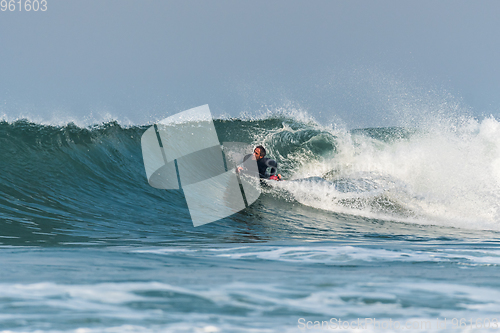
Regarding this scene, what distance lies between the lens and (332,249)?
4.77m

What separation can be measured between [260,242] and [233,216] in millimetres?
2219

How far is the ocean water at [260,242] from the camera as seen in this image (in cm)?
280

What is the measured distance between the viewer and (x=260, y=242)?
5289 mm

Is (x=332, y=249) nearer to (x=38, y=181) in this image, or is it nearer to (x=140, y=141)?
(x=38, y=181)

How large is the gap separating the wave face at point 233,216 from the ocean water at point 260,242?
4 centimetres

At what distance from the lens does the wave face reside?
6.07m

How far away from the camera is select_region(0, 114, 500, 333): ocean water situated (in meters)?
2.80

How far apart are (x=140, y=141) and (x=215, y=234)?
22.9ft

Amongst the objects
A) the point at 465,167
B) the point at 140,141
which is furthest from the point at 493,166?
the point at 140,141

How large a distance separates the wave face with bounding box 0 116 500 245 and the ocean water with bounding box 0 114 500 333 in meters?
0.04

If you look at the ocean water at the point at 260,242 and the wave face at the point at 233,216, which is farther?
the wave face at the point at 233,216

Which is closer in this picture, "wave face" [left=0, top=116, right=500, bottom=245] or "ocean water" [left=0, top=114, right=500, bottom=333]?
"ocean water" [left=0, top=114, right=500, bottom=333]

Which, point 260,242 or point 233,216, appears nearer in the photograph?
point 260,242

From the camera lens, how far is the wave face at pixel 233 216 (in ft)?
19.9
